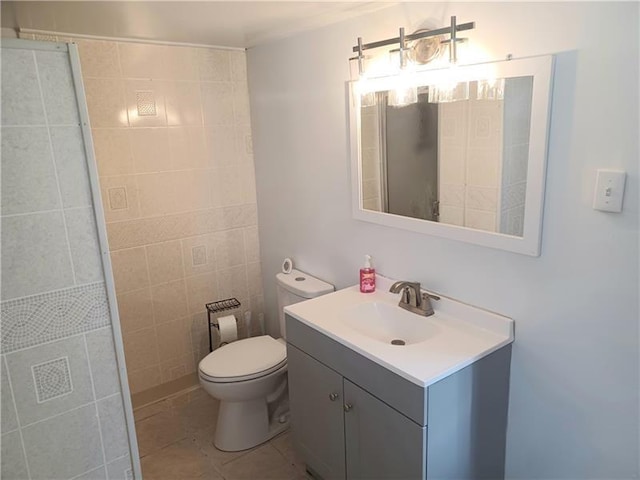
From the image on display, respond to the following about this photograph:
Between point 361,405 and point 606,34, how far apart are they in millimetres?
1368

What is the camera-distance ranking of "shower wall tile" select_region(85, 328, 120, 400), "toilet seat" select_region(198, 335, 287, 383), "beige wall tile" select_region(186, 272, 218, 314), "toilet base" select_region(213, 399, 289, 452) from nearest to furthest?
"shower wall tile" select_region(85, 328, 120, 400)
"toilet seat" select_region(198, 335, 287, 383)
"toilet base" select_region(213, 399, 289, 452)
"beige wall tile" select_region(186, 272, 218, 314)

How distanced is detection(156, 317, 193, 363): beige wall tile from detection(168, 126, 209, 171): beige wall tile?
92 centimetres

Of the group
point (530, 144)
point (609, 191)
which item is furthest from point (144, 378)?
point (609, 191)

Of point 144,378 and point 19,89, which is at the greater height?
point 19,89

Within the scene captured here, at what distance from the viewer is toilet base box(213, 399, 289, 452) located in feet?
7.59

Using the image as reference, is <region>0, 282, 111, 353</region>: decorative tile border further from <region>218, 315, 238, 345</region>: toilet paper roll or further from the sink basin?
<region>218, 315, 238, 345</region>: toilet paper roll

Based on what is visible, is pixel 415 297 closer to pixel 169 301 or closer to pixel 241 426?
pixel 241 426

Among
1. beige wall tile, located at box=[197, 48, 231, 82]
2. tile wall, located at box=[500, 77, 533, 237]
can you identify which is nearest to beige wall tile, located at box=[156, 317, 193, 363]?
beige wall tile, located at box=[197, 48, 231, 82]

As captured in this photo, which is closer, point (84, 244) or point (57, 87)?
point (57, 87)

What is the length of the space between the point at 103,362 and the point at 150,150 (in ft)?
4.74

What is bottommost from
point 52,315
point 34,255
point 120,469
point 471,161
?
point 120,469

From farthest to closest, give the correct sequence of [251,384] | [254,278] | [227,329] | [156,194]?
[254,278]
[227,329]
[156,194]
[251,384]

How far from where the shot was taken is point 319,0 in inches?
66.7

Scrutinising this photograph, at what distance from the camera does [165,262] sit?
2.64m
